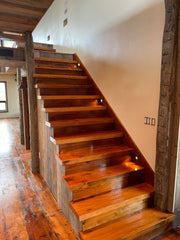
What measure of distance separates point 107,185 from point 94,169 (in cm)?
27

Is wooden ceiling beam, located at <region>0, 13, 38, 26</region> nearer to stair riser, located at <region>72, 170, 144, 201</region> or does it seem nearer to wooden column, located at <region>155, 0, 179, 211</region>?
wooden column, located at <region>155, 0, 179, 211</region>

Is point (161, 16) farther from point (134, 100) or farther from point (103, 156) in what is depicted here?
point (103, 156)

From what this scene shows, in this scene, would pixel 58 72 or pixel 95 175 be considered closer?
pixel 95 175

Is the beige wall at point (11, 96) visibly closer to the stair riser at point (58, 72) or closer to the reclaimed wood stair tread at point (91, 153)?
the stair riser at point (58, 72)

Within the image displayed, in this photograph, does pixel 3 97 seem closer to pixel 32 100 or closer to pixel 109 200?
pixel 32 100

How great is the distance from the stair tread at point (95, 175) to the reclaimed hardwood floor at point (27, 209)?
47cm

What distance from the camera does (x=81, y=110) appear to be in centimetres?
289

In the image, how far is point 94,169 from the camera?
2225mm

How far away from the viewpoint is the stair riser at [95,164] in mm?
2072

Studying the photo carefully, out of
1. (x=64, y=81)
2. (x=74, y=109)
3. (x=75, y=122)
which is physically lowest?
(x=75, y=122)

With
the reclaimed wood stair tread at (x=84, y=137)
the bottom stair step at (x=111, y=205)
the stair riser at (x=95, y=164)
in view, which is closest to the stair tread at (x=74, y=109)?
the reclaimed wood stair tread at (x=84, y=137)

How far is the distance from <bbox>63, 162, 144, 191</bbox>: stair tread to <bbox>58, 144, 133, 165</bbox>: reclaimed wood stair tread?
15 centimetres

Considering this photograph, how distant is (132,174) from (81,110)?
4.15ft

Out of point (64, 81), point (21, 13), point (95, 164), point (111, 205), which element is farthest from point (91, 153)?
point (21, 13)
